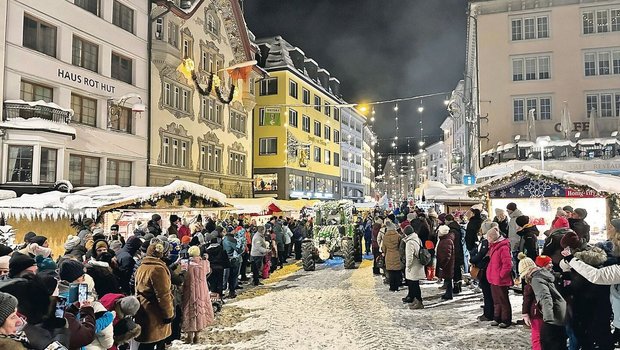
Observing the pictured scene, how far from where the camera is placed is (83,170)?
63.7ft

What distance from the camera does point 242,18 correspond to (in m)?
33.4

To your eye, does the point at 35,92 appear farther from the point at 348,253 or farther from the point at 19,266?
the point at 19,266

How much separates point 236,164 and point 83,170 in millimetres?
14758

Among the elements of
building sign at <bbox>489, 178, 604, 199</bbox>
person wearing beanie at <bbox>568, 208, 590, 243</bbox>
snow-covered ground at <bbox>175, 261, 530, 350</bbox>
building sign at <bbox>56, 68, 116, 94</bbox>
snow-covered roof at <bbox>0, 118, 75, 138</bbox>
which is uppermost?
building sign at <bbox>56, 68, 116, 94</bbox>

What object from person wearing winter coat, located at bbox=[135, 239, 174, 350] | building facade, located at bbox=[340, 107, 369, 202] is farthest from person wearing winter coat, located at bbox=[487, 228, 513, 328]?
building facade, located at bbox=[340, 107, 369, 202]

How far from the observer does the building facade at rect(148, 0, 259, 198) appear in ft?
78.8

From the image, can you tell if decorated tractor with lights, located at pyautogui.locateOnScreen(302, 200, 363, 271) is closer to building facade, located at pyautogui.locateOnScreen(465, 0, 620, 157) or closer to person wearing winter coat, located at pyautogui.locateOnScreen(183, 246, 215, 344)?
person wearing winter coat, located at pyautogui.locateOnScreen(183, 246, 215, 344)

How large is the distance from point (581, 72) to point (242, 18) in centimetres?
2298

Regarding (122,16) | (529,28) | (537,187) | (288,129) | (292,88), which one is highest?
(529,28)

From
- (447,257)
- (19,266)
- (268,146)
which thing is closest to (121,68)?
(447,257)

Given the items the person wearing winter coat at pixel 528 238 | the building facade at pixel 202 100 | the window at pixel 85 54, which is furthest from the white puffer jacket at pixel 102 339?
the building facade at pixel 202 100

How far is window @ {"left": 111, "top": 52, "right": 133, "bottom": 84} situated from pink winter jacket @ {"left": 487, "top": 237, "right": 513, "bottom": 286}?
1856cm

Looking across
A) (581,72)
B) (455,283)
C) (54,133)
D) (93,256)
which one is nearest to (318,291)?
(455,283)

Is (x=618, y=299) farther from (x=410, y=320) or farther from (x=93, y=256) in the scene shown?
(x=93, y=256)
